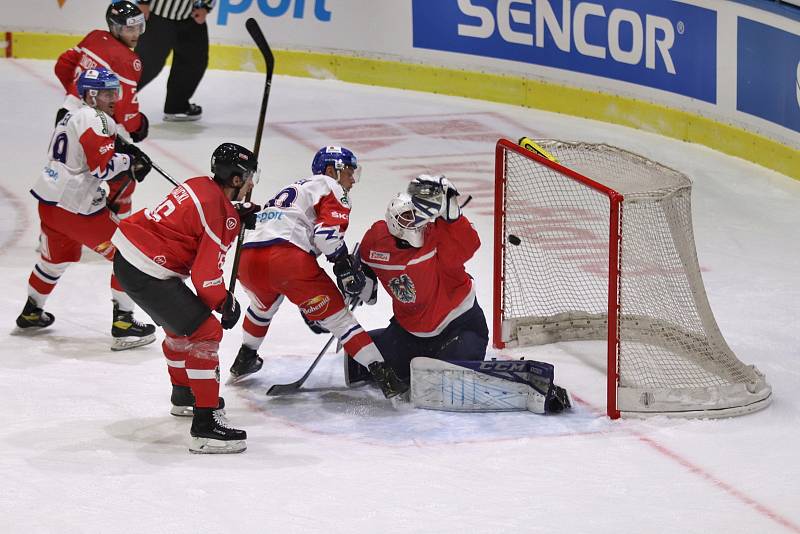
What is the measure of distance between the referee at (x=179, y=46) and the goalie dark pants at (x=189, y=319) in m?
4.74

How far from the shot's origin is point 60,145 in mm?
5371

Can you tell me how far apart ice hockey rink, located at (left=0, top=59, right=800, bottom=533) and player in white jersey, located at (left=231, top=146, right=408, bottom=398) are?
0.78 ft

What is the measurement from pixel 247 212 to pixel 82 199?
1.20m

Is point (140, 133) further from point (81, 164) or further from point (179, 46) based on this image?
point (179, 46)

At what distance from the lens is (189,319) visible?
13.8ft

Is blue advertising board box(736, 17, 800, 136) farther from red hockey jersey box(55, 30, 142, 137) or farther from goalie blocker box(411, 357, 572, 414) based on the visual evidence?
goalie blocker box(411, 357, 572, 414)

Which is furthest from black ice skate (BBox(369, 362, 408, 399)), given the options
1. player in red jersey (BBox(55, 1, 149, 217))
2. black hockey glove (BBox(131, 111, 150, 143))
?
player in red jersey (BBox(55, 1, 149, 217))

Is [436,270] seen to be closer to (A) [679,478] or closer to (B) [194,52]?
(A) [679,478]

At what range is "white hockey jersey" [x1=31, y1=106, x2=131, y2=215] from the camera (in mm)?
5270

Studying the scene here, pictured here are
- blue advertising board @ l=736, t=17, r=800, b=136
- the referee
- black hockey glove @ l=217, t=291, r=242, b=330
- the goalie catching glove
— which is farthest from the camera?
the referee

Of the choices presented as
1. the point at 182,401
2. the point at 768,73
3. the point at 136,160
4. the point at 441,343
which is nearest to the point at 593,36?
the point at 768,73

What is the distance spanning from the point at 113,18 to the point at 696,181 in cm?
324

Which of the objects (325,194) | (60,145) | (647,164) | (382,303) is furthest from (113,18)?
(647,164)

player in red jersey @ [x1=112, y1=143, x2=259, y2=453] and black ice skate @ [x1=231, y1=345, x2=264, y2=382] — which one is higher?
player in red jersey @ [x1=112, y1=143, x2=259, y2=453]
